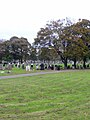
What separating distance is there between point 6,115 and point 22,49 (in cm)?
7959

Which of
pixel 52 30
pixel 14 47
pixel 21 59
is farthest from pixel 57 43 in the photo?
pixel 21 59

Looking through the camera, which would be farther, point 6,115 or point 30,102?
point 30,102

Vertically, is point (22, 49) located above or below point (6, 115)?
above

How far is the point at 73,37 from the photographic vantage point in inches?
2458

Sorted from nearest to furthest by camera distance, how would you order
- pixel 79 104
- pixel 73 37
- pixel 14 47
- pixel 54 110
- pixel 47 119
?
pixel 47 119 → pixel 54 110 → pixel 79 104 → pixel 73 37 → pixel 14 47

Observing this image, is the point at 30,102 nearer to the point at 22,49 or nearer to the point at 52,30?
the point at 52,30

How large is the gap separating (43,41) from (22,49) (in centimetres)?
2478

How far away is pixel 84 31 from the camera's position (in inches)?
2490

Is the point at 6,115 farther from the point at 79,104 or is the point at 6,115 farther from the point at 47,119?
the point at 79,104

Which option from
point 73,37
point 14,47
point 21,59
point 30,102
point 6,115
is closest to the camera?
point 6,115

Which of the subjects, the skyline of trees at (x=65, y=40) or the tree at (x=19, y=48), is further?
the tree at (x=19, y=48)

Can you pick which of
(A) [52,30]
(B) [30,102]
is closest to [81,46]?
(A) [52,30]

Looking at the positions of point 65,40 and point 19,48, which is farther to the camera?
point 19,48

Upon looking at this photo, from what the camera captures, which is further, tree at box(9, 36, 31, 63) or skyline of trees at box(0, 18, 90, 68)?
tree at box(9, 36, 31, 63)
